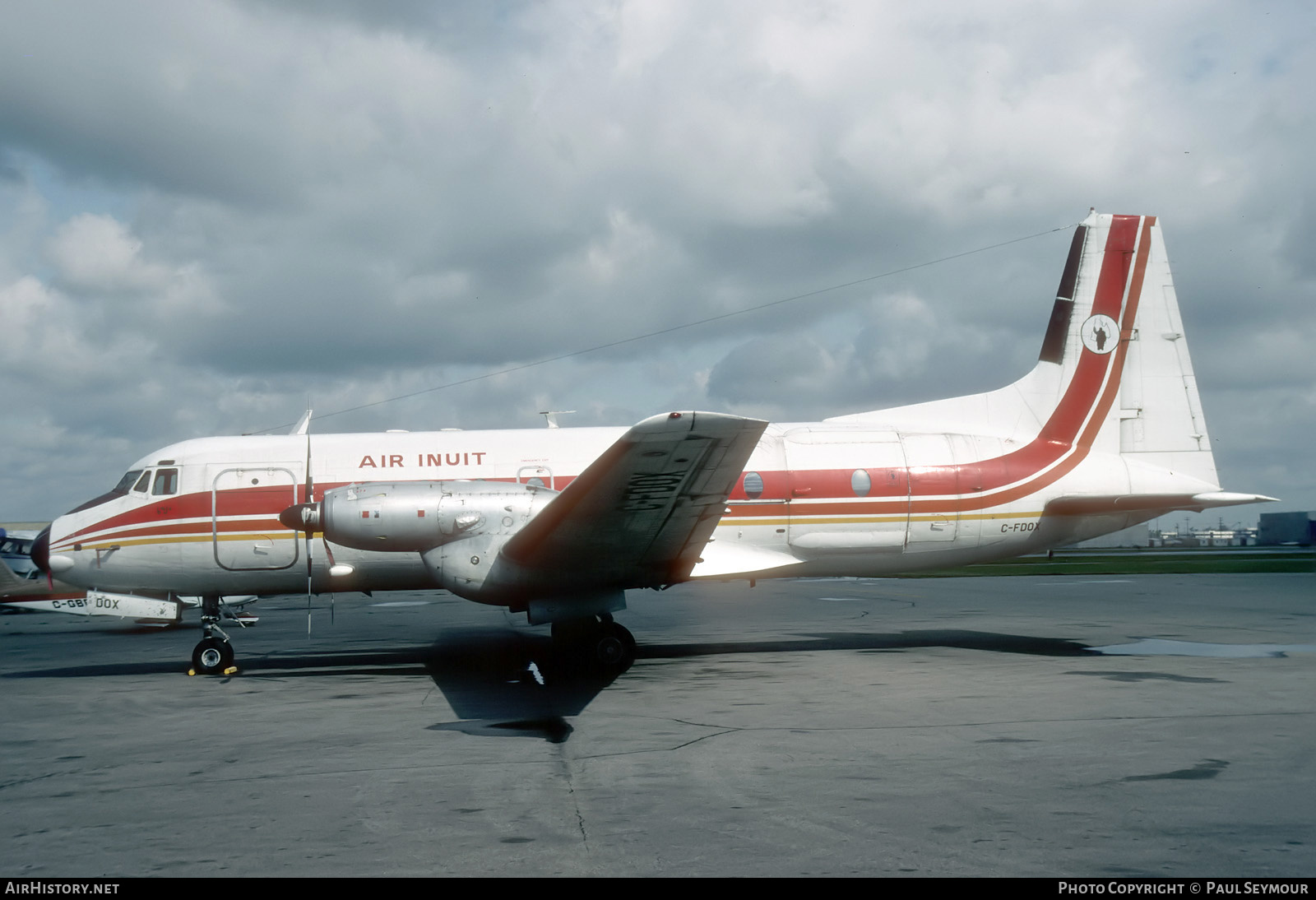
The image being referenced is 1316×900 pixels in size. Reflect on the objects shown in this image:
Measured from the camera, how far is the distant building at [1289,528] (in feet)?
287

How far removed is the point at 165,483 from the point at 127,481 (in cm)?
71

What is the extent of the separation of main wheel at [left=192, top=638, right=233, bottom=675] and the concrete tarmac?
1.40 feet

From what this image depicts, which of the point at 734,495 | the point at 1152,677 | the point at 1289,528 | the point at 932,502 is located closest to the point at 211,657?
the point at 734,495

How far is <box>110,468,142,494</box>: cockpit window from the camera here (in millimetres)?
14375

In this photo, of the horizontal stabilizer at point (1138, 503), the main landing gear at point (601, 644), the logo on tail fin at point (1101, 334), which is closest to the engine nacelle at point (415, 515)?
the main landing gear at point (601, 644)

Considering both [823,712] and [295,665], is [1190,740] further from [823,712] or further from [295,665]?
[295,665]

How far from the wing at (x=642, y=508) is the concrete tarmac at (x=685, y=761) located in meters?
1.46

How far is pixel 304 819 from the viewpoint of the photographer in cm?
598

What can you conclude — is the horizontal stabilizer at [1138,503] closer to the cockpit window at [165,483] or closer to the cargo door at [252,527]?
the cargo door at [252,527]

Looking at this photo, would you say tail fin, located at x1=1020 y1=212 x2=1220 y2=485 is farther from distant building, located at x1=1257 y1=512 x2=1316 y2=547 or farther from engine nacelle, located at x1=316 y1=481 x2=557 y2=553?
distant building, located at x1=1257 y1=512 x2=1316 y2=547

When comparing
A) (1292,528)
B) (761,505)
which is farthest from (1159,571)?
(1292,528)

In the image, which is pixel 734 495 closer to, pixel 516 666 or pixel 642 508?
pixel 642 508

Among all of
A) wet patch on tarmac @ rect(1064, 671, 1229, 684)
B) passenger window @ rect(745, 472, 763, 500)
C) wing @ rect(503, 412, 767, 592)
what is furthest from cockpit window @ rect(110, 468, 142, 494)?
wet patch on tarmac @ rect(1064, 671, 1229, 684)
